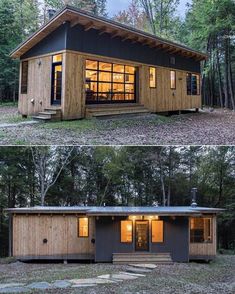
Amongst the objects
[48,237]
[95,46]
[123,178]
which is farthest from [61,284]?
[123,178]

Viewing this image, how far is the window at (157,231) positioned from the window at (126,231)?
2.47 ft

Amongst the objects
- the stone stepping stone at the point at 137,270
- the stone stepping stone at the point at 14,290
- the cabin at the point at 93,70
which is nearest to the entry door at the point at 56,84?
the cabin at the point at 93,70

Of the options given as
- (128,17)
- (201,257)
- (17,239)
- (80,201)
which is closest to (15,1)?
(128,17)

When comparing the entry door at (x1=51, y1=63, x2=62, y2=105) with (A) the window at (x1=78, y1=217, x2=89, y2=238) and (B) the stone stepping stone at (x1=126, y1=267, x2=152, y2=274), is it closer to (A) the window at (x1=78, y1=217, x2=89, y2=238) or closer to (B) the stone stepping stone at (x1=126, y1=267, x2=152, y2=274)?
(A) the window at (x1=78, y1=217, x2=89, y2=238)

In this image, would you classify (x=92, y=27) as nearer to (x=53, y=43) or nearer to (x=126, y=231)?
(x=53, y=43)

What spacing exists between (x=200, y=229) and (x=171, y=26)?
22.7 metres

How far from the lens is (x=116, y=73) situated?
13.7m

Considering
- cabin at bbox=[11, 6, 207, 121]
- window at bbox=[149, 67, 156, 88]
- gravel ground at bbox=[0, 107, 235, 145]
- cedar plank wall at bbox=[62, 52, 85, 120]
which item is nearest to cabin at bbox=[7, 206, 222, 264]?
gravel ground at bbox=[0, 107, 235, 145]

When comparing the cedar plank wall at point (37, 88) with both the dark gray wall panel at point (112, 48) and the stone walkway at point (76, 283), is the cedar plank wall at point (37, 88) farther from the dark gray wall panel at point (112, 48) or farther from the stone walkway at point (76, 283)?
the stone walkway at point (76, 283)

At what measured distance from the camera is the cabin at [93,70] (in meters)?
11.2

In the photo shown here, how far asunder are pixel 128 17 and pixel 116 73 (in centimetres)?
1698

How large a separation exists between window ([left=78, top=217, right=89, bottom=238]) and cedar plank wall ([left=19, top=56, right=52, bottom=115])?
4215 millimetres

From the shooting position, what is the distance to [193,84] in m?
18.8

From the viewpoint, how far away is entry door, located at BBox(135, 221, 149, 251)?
11.2 metres
